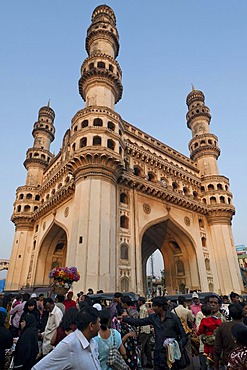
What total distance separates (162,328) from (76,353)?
210cm

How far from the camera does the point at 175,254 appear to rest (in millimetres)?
26906

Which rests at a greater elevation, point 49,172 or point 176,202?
point 49,172

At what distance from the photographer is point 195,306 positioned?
7.23 metres

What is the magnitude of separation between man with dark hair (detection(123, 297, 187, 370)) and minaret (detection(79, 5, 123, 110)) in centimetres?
2053

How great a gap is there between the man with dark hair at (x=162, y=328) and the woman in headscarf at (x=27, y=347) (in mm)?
1623

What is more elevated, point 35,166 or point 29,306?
point 35,166

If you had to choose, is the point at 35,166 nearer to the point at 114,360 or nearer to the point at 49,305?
the point at 49,305

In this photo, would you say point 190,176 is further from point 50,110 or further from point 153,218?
point 50,110

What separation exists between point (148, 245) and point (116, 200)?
1321 centimetres

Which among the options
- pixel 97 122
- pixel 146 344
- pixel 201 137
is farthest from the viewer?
pixel 201 137

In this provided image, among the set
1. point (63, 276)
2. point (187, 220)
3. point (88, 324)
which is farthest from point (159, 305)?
point (187, 220)

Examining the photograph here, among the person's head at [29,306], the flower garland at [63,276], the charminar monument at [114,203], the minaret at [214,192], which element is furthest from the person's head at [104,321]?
the minaret at [214,192]

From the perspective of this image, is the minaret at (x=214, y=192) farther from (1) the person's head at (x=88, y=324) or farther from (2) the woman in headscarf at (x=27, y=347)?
(1) the person's head at (x=88, y=324)

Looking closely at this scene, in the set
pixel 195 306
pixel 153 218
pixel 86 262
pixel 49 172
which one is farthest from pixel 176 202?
pixel 195 306
